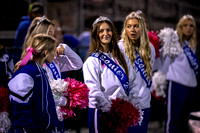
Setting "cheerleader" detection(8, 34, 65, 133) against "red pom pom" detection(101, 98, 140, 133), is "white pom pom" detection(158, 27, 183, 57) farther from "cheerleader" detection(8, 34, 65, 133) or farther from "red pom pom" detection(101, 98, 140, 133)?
"cheerleader" detection(8, 34, 65, 133)

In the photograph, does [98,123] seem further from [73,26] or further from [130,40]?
[73,26]

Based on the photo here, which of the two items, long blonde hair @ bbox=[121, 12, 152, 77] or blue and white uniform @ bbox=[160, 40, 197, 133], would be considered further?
blue and white uniform @ bbox=[160, 40, 197, 133]

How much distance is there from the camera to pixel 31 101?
2648mm

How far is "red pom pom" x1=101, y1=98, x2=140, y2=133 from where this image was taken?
3070 millimetres

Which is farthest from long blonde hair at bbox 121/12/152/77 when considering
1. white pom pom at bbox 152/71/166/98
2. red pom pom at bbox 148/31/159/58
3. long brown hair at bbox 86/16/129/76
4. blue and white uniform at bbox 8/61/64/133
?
white pom pom at bbox 152/71/166/98

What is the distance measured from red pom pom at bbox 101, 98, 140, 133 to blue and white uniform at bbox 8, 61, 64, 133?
49cm

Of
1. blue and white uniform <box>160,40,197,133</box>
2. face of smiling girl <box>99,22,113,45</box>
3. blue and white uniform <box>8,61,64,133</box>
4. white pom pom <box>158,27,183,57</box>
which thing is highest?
face of smiling girl <box>99,22,113,45</box>

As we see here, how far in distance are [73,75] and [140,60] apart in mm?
1616

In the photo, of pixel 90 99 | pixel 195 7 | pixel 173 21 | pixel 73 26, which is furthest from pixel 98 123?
pixel 195 7

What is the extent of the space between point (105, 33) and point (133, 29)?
0.51 meters

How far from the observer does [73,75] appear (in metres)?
5.18

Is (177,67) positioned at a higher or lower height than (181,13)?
lower

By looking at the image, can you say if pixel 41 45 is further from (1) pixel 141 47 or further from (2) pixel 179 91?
(2) pixel 179 91

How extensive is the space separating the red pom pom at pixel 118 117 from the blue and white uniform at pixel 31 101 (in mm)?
495
